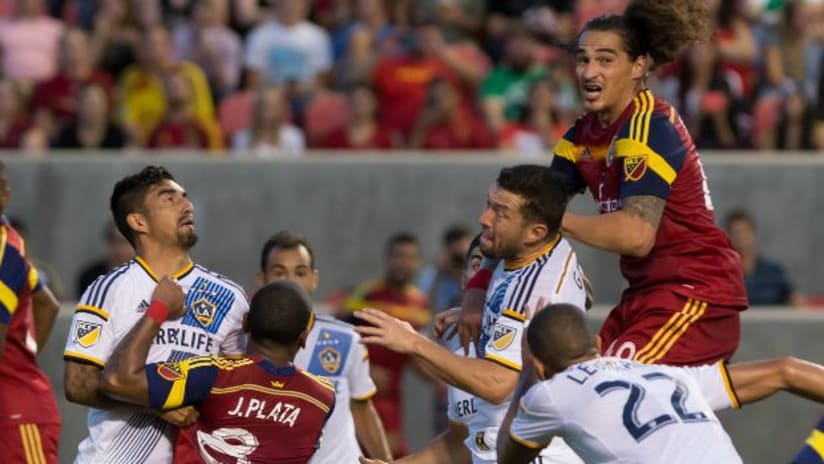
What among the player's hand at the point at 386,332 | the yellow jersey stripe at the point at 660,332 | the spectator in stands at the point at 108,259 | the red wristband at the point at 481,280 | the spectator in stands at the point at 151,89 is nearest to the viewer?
the player's hand at the point at 386,332

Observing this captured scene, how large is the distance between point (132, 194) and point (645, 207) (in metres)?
2.20

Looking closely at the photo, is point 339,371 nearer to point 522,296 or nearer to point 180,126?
point 522,296

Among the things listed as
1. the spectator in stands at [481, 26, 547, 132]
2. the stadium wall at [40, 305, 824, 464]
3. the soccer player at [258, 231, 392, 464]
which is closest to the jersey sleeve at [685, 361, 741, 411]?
the soccer player at [258, 231, 392, 464]

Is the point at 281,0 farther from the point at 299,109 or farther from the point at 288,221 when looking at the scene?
the point at 288,221

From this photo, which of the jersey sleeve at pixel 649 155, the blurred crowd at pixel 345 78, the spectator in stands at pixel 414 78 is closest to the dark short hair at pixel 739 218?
the blurred crowd at pixel 345 78

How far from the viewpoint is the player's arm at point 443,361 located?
7648 millimetres

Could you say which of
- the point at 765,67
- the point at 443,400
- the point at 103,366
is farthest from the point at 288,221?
the point at 103,366

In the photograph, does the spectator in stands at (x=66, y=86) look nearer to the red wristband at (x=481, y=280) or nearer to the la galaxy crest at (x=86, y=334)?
the red wristband at (x=481, y=280)

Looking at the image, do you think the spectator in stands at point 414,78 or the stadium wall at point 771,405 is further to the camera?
the spectator in stands at point 414,78

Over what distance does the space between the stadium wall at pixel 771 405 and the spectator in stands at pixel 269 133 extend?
2796 millimetres

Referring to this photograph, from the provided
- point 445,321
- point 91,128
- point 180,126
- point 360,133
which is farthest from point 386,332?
point 91,128

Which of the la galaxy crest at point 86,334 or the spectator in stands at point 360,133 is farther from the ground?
the la galaxy crest at point 86,334

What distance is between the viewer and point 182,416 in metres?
7.74

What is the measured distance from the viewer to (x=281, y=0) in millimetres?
16594
